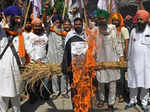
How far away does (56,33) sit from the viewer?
5008 mm

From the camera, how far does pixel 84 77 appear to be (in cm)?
334

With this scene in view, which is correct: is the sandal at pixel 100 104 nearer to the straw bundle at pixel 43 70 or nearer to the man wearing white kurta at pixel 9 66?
the straw bundle at pixel 43 70

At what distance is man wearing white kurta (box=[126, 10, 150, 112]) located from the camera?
398 centimetres

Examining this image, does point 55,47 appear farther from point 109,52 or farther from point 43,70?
point 43,70

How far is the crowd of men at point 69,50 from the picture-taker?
3.44 meters

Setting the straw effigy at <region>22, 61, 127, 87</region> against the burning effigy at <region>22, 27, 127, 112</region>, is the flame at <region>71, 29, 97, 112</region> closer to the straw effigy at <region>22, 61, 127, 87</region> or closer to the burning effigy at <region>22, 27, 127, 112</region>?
the burning effigy at <region>22, 27, 127, 112</region>

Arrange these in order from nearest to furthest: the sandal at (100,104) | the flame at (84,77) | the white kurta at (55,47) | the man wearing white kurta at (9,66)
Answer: the flame at (84,77) → the man wearing white kurta at (9,66) → the sandal at (100,104) → the white kurta at (55,47)

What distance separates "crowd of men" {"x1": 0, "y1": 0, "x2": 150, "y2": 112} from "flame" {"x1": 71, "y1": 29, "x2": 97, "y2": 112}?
17cm

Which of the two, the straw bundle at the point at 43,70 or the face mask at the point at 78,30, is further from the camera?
the face mask at the point at 78,30

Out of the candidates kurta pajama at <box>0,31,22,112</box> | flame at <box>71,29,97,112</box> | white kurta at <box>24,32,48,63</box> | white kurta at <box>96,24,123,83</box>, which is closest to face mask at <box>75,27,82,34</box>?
flame at <box>71,29,97,112</box>

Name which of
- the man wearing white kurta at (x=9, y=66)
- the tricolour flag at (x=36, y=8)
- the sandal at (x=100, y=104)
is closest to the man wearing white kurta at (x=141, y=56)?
the sandal at (x=100, y=104)

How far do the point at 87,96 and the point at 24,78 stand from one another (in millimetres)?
1035

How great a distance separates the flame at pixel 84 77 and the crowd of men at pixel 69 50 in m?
0.17

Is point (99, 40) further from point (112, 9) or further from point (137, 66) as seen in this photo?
point (112, 9)
